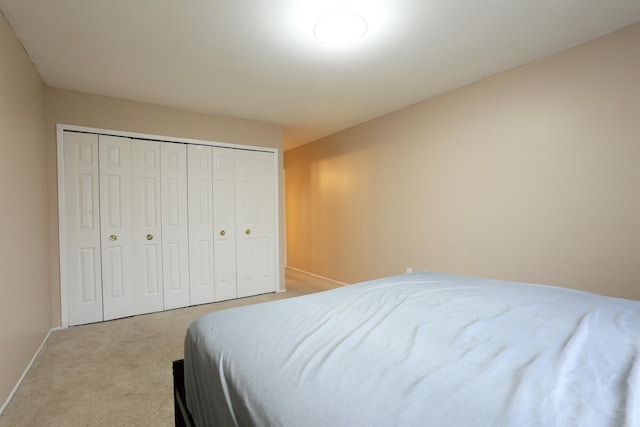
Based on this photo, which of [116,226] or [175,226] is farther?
[175,226]

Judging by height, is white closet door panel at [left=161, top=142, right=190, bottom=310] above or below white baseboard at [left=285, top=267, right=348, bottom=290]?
above

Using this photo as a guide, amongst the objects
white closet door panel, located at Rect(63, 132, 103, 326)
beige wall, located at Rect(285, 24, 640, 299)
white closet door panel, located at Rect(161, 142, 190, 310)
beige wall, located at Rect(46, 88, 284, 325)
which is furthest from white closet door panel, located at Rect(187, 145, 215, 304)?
beige wall, located at Rect(285, 24, 640, 299)

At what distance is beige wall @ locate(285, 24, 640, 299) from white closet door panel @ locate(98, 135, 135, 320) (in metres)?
2.77

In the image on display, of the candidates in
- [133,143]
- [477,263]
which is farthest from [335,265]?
[133,143]

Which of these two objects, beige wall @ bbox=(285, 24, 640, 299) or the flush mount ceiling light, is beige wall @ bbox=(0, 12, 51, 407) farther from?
beige wall @ bbox=(285, 24, 640, 299)

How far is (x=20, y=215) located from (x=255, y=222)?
2.38m

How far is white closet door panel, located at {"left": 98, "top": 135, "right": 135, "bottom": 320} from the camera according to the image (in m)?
3.21

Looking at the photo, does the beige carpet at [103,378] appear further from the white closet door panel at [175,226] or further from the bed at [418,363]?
the bed at [418,363]

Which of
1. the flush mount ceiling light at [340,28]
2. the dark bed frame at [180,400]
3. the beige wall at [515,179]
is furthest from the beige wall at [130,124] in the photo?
the dark bed frame at [180,400]

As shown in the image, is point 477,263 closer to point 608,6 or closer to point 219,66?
point 608,6

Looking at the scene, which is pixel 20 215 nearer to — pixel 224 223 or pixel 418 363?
pixel 224 223

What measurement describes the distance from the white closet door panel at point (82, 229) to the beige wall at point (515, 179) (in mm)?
3057

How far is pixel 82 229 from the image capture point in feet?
10.2

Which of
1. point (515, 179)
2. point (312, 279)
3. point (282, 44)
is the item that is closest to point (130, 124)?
point (282, 44)
